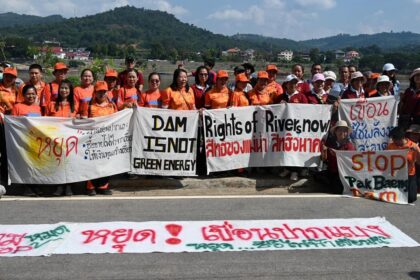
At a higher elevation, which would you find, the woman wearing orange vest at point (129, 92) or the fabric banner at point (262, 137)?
the woman wearing orange vest at point (129, 92)

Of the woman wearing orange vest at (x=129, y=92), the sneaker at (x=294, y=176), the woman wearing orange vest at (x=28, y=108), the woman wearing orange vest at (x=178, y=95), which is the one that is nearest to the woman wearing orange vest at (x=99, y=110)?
the woman wearing orange vest at (x=129, y=92)

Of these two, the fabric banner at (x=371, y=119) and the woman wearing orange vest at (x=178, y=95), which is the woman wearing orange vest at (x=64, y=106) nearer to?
the woman wearing orange vest at (x=178, y=95)

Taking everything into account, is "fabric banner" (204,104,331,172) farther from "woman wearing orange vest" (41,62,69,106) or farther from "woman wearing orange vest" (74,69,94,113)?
"woman wearing orange vest" (41,62,69,106)

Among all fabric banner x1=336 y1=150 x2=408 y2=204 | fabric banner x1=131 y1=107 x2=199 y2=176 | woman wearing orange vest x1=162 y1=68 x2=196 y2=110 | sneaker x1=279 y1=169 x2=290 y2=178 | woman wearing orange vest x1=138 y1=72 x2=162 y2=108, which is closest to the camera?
fabric banner x1=336 y1=150 x2=408 y2=204

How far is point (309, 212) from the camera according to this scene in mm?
6281

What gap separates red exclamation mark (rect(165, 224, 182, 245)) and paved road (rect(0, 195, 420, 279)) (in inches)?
10.9

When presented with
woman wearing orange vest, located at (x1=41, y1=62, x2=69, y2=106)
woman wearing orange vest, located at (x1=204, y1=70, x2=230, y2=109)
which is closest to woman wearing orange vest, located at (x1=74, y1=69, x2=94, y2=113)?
woman wearing orange vest, located at (x1=41, y1=62, x2=69, y2=106)

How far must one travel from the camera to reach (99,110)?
7254mm

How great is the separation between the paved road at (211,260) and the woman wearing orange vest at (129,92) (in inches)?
81.6

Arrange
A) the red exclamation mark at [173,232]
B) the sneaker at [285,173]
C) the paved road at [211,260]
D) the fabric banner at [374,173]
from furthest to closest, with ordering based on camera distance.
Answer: the sneaker at [285,173], the fabric banner at [374,173], the red exclamation mark at [173,232], the paved road at [211,260]

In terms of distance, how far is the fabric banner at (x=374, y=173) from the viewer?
7.09 meters

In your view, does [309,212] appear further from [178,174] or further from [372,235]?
[178,174]

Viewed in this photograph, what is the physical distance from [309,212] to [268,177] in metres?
1.59

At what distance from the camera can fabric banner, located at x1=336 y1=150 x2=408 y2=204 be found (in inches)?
279
